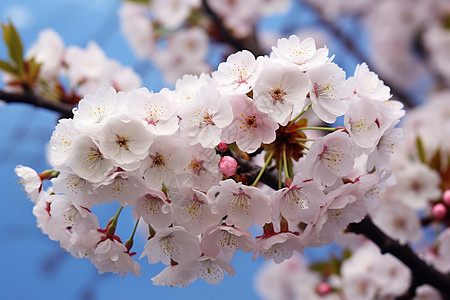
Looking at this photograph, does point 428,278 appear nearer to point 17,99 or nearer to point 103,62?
point 17,99

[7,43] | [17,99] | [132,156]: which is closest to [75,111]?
[132,156]

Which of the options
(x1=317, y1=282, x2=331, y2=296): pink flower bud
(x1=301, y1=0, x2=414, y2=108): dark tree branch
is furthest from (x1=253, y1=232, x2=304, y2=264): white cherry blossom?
(x1=301, y1=0, x2=414, y2=108): dark tree branch

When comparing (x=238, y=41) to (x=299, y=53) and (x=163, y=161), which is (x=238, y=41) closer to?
(x=299, y=53)

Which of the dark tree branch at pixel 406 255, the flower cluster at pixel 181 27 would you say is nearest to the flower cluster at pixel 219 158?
the dark tree branch at pixel 406 255

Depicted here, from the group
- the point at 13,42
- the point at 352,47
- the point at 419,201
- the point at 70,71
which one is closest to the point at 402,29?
the point at 352,47

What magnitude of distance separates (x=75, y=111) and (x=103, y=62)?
113cm

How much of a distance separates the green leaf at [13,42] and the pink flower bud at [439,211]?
1.52 m

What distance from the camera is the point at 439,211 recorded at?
171 centimetres

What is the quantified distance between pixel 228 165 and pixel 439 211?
1154 mm

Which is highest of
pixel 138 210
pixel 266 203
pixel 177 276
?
pixel 266 203

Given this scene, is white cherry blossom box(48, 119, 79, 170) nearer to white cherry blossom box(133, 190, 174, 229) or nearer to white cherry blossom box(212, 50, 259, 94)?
white cherry blossom box(133, 190, 174, 229)

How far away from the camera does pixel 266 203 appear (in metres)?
0.87

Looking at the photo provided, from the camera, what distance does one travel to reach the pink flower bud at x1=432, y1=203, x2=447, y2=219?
171 centimetres

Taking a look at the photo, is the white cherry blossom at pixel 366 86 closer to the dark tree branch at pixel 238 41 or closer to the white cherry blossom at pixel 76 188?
the white cherry blossom at pixel 76 188
